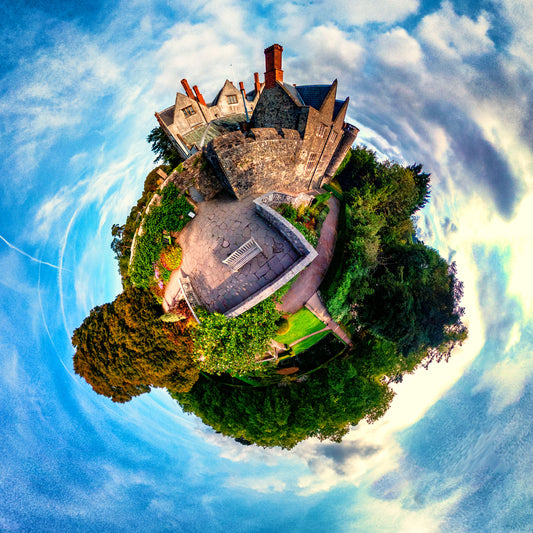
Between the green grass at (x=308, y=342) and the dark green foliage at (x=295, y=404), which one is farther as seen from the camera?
the dark green foliage at (x=295, y=404)

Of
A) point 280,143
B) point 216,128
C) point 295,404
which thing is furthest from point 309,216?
point 295,404

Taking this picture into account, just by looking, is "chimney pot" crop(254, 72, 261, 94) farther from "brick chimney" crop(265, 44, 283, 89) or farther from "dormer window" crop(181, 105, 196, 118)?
"brick chimney" crop(265, 44, 283, 89)

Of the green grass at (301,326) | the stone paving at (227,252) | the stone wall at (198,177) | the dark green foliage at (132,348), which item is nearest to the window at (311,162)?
the stone paving at (227,252)

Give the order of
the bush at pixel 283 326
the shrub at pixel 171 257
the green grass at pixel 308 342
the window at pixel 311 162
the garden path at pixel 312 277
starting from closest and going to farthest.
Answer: the bush at pixel 283 326, the shrub at pixel 171 257, the garden path at pixel 312 277, the window at pixel 311 162, the green grass at pixel 308 342

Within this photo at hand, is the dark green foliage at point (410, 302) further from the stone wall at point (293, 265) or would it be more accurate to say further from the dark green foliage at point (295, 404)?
the stone wall at point (293, 265)

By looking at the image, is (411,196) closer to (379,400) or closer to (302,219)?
(302,219)

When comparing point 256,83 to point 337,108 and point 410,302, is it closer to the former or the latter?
point 337,108

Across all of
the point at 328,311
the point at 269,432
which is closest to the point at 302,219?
the point at 328,311

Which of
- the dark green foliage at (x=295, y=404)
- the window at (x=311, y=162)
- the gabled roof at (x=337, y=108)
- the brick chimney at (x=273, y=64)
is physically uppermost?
the brick chimney at (x=273, y=64)
